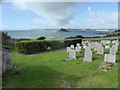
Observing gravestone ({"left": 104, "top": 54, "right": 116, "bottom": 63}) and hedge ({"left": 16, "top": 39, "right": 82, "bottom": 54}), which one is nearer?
gravestone ({"left": 104, "top": 54, "right": 116, "bottom": 63})

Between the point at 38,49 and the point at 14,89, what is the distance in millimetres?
8555

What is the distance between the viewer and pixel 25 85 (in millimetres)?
3527

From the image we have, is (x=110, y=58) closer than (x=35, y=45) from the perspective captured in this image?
Yes

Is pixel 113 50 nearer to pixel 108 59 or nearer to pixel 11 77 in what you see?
pixel 108 59

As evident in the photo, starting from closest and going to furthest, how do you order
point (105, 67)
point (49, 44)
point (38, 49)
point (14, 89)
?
point (14, 89) → point (105, 67) → point (38, 49) → point (49, 44)

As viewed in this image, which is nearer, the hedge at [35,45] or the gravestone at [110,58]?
the gravestone at [110,58]

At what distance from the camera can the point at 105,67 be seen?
509cm

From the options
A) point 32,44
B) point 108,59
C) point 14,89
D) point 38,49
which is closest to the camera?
point 14,89

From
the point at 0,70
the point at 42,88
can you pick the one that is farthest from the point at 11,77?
the point at 42,88

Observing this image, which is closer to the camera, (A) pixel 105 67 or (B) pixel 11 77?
(B) pixel 11 77

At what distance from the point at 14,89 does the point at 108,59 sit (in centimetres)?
433

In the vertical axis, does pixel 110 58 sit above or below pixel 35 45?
below

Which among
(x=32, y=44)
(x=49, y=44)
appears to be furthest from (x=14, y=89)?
(x=49, y=44)

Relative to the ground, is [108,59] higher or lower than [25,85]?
higher
